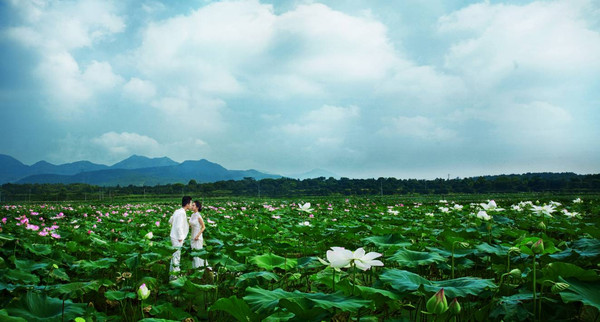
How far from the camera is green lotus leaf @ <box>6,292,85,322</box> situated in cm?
144

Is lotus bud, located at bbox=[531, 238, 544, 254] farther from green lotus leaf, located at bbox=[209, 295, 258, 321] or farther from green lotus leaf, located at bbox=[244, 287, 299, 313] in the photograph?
green lotus leaf, located at bbox=[209, 295, 258, 321]

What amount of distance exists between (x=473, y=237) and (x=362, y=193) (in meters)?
44.3

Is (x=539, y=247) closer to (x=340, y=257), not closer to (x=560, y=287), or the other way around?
(x=560, y=287)

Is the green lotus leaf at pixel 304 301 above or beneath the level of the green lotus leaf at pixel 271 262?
above

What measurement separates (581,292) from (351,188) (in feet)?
158

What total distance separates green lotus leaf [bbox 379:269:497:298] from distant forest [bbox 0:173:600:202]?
4196cm

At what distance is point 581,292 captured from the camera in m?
1.25

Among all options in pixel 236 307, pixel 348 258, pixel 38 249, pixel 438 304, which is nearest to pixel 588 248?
pixel 438 304

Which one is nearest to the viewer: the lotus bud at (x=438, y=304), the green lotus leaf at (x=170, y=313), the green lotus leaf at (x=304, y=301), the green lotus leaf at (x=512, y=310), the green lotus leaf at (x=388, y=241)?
the green lotus leaf at (x=304, y=301)

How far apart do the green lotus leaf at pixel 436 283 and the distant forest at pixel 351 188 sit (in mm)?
41965

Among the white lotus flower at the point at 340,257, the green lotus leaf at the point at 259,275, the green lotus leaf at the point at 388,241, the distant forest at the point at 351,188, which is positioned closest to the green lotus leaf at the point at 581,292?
the white lotus flower at the point at 340,257

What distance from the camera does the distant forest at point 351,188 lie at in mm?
43469

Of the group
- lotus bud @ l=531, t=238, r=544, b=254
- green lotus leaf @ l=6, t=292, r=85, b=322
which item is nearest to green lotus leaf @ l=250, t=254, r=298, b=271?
green lotus leaf @ l=6, t=292, r=85, b=322

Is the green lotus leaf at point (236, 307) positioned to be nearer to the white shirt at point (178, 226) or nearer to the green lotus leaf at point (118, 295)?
the green lotus leaf at point (118, 295)
